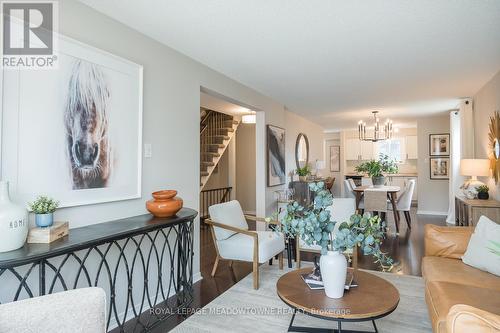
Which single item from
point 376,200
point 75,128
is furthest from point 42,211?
point 376,200

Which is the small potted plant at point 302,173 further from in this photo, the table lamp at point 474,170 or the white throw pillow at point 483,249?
the white throw pillow at point 483,249

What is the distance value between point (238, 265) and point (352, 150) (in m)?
7.89

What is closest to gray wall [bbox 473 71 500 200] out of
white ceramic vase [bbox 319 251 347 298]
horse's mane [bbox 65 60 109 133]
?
white ceramic vase [bbox 319 251 347 298]

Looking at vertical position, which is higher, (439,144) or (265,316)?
(439,144)

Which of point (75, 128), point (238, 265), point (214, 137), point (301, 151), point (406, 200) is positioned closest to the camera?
point (75, 128)

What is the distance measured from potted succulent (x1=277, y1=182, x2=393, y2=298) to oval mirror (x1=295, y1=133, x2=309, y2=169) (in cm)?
528

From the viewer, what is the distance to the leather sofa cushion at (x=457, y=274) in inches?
83.2

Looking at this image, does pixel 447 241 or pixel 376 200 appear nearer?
pixel 447 241

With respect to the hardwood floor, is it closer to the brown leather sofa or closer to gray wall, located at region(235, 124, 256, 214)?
the brown leather sofa

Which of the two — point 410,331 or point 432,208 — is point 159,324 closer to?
point 410,331

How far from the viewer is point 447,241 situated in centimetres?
273

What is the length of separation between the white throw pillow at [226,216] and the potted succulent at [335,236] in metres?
1.57

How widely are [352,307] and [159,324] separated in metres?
1.53

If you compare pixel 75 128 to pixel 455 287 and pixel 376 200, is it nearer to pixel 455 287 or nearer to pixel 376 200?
pixel 455 287
